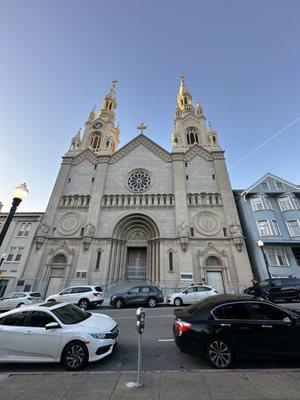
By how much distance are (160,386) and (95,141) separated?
1477 inches

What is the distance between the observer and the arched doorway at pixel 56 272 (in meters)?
22.0

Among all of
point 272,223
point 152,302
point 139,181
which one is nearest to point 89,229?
point 139,181

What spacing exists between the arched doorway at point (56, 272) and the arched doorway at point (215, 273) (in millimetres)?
16522

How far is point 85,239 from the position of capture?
75.7 ft

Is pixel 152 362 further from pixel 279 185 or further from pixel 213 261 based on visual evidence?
pixel 279 185

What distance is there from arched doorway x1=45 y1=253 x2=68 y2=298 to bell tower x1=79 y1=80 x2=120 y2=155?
17523mm

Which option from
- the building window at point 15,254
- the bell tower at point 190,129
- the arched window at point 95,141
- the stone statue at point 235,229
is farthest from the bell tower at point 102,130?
the stone statue at point 235,229

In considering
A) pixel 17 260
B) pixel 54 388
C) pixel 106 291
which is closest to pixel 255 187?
pixel 106 291

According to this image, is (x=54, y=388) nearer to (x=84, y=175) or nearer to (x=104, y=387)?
(x=104, y=387)

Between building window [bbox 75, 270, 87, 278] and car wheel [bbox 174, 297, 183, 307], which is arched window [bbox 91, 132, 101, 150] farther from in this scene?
car wheel [bbox 174, 297, 183, 307]

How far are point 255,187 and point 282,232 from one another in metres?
6.41

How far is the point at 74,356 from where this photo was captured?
5121 mm

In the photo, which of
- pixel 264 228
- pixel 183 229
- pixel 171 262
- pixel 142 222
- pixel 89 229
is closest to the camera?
pixel 171 262

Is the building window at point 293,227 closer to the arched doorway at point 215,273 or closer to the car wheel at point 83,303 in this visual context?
the arched doorway at point 215,273
